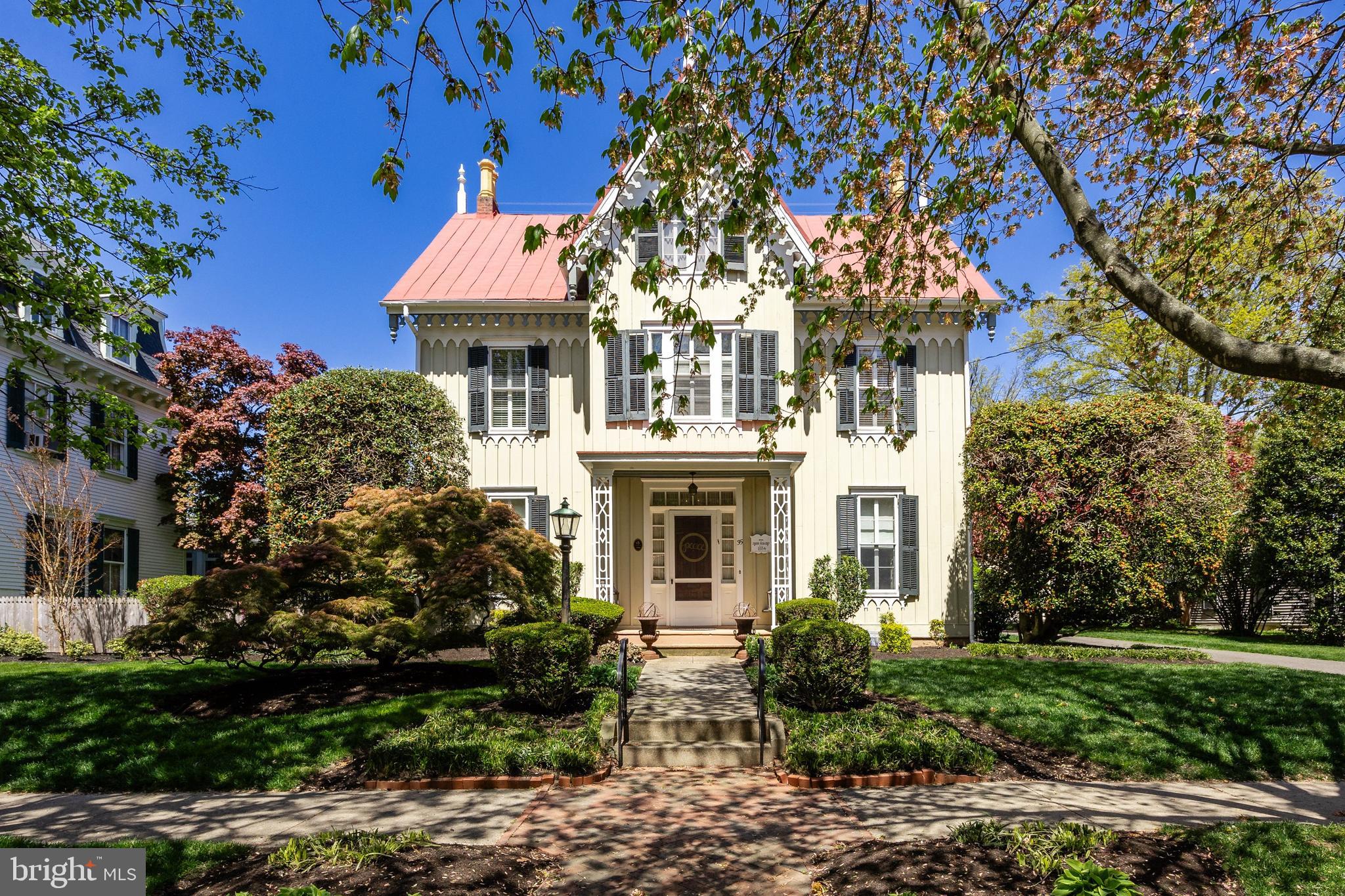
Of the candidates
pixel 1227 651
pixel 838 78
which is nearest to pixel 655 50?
pixel 838 78

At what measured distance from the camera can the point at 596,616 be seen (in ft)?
40.7

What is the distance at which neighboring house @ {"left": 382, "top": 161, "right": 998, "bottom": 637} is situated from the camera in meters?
14.4

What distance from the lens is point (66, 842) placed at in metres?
5.04

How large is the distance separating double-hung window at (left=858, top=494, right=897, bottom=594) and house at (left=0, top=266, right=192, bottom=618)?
14.0 meters

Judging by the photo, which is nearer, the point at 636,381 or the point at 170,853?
the point at 170,853

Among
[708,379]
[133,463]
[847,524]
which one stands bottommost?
[847,524]

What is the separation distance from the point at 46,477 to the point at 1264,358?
18.6m

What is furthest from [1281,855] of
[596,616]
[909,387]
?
[909,387]

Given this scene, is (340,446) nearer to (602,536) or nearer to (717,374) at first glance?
(602,536)

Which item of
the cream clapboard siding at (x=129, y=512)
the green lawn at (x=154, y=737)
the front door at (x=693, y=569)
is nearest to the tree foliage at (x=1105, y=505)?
the front door at (x=693, y=569)

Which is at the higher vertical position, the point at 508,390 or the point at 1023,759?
the point at 508,390

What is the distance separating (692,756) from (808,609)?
5774mm

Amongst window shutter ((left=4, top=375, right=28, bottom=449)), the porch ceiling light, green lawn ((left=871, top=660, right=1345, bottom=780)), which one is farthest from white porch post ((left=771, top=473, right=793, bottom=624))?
window shutter ((left=4, top=375, right=28, bottom=449))

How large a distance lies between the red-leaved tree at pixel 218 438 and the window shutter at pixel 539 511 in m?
7.84
